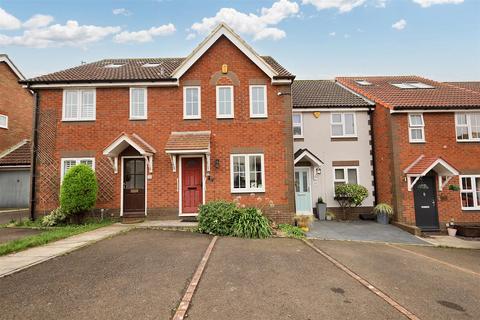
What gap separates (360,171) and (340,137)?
2178mm

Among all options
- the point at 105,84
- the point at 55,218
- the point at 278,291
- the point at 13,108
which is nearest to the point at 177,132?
the point at 105,84

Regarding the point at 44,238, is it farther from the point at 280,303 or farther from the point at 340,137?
the point at 340,137

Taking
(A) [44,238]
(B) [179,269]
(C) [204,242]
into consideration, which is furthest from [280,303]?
(A) [44,238]

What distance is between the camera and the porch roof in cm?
1031

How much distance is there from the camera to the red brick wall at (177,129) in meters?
11.2

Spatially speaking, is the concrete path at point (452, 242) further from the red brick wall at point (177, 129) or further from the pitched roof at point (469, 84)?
the pitched roof at point (469, 84)

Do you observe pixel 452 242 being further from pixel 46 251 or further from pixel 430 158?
pixel 46 251

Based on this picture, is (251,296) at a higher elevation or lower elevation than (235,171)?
lower

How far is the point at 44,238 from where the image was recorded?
773 centimetres

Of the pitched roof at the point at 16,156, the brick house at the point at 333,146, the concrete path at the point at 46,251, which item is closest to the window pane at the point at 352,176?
the brick house at the point at 333,146

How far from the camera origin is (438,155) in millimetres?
12742

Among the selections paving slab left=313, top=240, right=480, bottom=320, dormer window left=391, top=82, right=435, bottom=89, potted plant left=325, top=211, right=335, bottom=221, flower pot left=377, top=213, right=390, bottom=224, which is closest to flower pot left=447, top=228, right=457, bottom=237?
flower pot left=377, top=213, right=390, bottom=224

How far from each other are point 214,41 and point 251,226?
8.50 m

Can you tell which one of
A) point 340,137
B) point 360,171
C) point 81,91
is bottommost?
point 360,171
